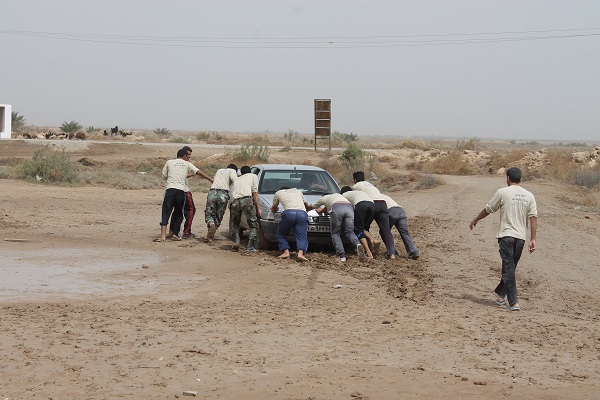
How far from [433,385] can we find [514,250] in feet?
12.9

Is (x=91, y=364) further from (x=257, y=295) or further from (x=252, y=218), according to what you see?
(x=252, y=218)

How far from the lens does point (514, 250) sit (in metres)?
10.9

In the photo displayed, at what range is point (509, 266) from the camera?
1077 centimetres

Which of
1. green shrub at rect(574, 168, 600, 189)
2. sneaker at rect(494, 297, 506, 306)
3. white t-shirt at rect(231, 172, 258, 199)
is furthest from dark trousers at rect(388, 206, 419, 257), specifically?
green shrub at rect(574, 168, 600, 189)

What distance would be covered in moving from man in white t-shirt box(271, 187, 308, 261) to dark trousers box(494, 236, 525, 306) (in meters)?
4.12

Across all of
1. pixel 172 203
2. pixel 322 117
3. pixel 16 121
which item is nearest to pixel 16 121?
pixel 16 121

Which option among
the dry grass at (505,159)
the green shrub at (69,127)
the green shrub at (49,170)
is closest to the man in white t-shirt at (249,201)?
the green shrub at (49,170)

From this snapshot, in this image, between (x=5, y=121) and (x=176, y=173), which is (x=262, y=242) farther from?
(x=5, y=121)

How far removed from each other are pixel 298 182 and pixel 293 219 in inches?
101

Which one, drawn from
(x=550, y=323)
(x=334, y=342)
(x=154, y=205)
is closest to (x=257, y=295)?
(x=334, y=342)

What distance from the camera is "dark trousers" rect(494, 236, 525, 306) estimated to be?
10.7m

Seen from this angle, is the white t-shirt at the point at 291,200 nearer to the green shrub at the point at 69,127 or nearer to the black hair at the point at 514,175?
the black hair at the point at 514,175

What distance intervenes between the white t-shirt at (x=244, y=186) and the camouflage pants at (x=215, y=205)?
0.51 m

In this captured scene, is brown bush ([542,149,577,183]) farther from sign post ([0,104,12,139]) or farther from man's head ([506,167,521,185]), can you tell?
sign post ([0,104,12,139])
